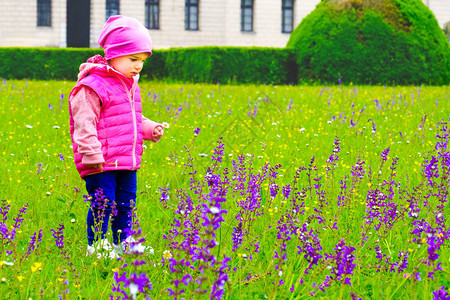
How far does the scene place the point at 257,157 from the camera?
5.39 metres

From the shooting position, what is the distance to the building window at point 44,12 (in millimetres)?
29328

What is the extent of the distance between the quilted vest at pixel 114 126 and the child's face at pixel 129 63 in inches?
3.0

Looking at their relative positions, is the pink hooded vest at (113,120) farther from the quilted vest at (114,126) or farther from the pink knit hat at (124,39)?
the pink knit hat at (124,39)

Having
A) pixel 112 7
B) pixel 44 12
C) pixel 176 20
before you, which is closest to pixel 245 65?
pixel 176 20

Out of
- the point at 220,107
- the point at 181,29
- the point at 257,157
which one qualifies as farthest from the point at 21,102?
the point at 181,29

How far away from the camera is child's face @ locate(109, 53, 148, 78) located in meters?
3.20

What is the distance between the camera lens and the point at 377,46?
14.1m

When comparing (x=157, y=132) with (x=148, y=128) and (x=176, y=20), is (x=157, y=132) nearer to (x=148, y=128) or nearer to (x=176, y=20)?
(x=148, y=128)

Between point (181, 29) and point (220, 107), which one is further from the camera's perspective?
point (181, 29)

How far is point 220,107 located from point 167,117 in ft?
4.17

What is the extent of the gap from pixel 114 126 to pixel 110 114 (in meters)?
0.08

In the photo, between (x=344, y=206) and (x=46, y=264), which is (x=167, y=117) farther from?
(x=46, y=264)

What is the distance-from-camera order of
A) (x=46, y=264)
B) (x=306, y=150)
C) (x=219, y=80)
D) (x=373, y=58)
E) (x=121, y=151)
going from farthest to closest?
1. (x=219, y=80)
2. (x=373, y=58)
3. (x=306, y=150)
4. (x=121, y=151)
5. (x=46, y=264)

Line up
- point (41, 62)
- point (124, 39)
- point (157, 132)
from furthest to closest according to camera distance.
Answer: point (41, 62), point (157, 132), point (124, 39)
